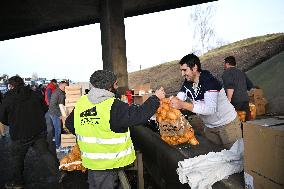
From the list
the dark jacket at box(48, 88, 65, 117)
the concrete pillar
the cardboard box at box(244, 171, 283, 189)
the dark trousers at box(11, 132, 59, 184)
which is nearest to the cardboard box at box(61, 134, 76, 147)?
the dark jacket at box(48, 88, 65, 117)

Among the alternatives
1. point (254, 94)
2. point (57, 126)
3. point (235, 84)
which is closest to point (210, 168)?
point (235, 84)

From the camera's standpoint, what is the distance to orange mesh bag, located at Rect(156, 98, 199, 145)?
14.2 ft

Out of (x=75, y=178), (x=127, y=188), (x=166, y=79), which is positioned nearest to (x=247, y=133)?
(x=127, y=188)

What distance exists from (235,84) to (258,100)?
15.8 ft

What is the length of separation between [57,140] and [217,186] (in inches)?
317

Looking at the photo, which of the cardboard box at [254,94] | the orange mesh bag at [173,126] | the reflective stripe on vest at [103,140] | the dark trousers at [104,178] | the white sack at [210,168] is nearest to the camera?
the white sack at [210,168]

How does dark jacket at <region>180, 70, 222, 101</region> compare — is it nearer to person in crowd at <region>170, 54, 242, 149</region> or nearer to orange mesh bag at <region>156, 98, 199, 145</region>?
person in crowd at <region>170, 54, 242, 149</region>

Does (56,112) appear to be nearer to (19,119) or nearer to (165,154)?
(19,119)

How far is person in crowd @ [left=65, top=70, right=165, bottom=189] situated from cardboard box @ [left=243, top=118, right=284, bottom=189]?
1495mm

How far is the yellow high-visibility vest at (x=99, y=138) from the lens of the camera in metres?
3.52

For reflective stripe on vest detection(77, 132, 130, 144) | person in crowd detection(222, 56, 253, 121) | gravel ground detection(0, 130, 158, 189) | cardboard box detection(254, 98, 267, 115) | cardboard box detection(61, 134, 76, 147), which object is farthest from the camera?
cardboard box detection(254, 98, 267, 115)

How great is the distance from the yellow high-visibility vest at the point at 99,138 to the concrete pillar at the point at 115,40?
876 cm

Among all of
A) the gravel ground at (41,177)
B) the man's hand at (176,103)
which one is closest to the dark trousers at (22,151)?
the gravel ground at (41,177)

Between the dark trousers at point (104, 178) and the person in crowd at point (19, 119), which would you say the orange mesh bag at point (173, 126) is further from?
the person in crowd at point (19, 119)
